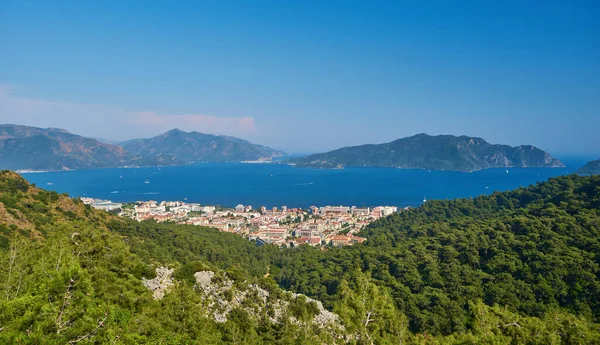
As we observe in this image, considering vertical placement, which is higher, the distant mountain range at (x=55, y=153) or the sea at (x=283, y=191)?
the distant mountain range at (x=55, y=153)

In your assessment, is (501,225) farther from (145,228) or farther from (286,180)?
(286,180)

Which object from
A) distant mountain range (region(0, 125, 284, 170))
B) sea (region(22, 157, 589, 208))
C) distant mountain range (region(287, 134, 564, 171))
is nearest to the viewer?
sea (region(22, 157, 589, 208))

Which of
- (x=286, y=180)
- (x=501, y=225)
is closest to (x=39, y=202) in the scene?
(x=501, y=225)

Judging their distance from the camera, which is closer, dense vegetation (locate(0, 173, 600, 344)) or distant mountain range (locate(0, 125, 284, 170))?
dense vegetation (locate(0, 173, 600, 344))

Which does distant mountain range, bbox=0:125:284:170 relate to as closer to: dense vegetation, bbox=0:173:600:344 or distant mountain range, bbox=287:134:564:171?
distant mountain range, bbox=287:134:564:171

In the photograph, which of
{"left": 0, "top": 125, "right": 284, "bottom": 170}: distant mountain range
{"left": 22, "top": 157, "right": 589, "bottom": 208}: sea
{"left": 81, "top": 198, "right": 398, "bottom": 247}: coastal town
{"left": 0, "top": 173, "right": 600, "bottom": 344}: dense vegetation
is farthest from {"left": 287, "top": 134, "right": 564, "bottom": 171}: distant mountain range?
{"left": 0, "top": 173, "right": 600, "bottom": 344}: dense vegetation

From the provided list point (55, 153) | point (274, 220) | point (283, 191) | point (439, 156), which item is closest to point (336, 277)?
point (274, 220)

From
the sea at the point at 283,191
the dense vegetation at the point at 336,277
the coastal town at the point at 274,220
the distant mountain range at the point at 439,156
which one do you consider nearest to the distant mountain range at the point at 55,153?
the sea at the point at 283,191

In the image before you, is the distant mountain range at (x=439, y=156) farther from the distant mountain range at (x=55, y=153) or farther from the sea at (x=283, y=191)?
the distant mountain range at (x=55, y=153)
